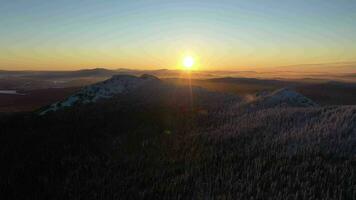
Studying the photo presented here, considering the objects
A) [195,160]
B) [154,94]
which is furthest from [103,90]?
[195,160]

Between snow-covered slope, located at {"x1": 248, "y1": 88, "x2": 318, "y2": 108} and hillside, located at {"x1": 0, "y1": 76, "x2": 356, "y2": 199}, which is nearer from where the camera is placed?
hillside, located at {"x1": 0, "y1": 76, "x2": 356, "y2": 199}

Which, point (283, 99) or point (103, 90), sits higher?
point (103, 90)

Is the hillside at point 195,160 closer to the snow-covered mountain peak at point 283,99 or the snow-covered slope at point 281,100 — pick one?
the snow-covered slope at point 281,100

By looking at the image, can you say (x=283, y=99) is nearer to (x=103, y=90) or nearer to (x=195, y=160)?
(x=195, y=160)

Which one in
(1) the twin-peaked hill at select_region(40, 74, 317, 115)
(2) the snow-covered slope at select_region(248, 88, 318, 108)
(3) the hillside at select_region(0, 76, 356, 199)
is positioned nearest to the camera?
(3) the hillside at select_region(0, 76, 356, 199)

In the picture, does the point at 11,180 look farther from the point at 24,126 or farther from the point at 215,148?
the point at 24,126

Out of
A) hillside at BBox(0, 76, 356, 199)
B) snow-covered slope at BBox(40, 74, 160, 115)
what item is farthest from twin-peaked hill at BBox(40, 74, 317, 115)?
hillside at BBox(0, 76, 356, 199)

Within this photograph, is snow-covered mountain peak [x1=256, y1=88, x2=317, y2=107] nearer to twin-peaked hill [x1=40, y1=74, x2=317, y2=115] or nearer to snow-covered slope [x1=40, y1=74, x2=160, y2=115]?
twin-peaked hill [x1=40, y1=74, x2=317, y2=115]

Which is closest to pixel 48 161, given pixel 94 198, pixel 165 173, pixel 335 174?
pixel 94 198

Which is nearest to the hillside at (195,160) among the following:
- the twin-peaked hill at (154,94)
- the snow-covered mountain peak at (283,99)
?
the snow-covered mountain peak at (283,99)
